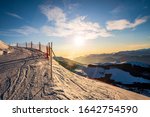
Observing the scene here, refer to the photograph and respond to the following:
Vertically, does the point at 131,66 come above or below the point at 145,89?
above

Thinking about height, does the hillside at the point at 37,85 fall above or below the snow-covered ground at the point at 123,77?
above

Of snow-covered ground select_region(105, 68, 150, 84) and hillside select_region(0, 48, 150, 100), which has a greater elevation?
hillside select_region(0, 48, 150, 100)

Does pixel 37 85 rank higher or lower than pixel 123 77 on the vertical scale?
higher

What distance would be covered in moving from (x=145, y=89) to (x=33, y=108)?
120ft

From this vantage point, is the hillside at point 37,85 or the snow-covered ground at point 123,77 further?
the snow-covered ground at point 123,77

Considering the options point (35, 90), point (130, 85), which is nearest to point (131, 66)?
point (130, 85)

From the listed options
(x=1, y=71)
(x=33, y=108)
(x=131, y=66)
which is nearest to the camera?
(x=33, y=108)

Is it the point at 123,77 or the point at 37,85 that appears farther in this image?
the point at 123,77

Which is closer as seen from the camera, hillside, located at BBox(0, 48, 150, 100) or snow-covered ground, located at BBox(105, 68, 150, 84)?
hillside, located at BBox(0, 48, 150, 100)

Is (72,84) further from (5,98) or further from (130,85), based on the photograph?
(130,85)

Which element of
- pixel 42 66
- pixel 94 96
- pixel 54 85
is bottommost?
pixel 94 96

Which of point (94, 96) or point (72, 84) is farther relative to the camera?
point (72, 84)

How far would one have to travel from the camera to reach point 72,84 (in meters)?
17.6

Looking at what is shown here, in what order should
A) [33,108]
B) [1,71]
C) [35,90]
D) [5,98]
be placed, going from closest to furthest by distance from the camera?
1. [33,108]
2. [5,98]
3. [35,90]
4. [1,71]
